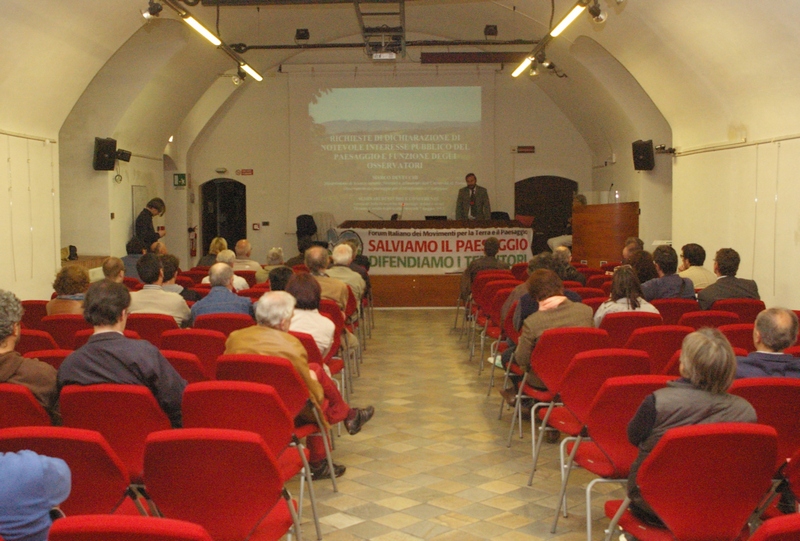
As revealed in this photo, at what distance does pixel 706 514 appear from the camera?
269 centimetres

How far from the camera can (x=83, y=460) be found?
2.52 meters

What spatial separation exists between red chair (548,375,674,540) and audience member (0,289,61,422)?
230 cm

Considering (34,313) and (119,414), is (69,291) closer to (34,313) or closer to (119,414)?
(34,313)

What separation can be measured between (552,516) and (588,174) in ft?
45.1

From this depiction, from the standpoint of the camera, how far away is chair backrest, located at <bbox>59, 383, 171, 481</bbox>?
3090mm

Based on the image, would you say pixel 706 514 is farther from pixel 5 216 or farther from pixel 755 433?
pixel 5 216

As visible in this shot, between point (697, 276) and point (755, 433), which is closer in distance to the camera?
point (755, 433)

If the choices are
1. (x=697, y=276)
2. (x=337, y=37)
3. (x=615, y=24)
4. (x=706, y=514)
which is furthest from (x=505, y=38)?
(x=706, y=514)

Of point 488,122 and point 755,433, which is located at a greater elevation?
point 488,122

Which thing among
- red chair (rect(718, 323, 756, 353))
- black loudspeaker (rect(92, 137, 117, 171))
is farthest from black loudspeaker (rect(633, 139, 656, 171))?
red chair (rect(718, 323, 756, 353))

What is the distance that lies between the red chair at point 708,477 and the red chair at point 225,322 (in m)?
3.20

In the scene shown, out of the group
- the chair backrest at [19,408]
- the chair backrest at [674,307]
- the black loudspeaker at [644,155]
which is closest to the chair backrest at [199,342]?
the chair backrest at [19,408]

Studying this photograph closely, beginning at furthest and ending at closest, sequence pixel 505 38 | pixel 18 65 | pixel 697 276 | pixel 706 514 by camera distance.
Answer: pixel 505 38
pixel 18 65
pixel 697 276
pixel 706 514

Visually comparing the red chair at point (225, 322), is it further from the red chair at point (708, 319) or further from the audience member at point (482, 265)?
the audience member at point (482, 265)
